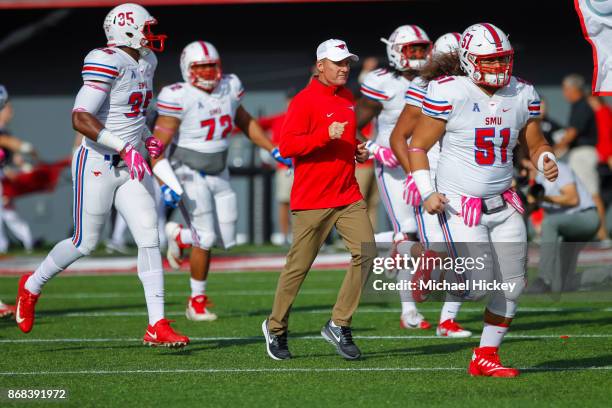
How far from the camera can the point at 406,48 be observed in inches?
347

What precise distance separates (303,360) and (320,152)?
1.22 meters

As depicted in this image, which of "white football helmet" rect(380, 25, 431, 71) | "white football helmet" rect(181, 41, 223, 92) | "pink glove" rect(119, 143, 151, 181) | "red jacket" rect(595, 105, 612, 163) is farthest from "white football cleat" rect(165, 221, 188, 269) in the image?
"red jacket" rect(595, 105, 612, 163)

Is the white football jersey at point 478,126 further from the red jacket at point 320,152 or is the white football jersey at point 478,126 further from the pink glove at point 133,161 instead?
the pink glove at point 133,161

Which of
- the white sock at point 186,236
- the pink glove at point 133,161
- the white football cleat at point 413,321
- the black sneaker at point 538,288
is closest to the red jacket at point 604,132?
the black sneaker at point 538,288

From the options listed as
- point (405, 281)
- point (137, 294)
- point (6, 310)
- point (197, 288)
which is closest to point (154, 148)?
point (197, 288)

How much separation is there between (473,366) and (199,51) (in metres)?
3.94

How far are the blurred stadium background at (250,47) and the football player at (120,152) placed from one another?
9293 mm

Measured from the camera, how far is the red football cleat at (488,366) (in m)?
6.23

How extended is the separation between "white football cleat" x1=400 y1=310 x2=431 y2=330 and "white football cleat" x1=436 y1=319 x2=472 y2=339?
0.36 m

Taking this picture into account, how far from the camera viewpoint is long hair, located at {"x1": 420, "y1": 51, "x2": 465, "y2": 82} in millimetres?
6762

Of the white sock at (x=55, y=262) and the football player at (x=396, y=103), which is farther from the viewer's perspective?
the football player at (x=396, y=103)

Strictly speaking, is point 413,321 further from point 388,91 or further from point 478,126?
point 478,126

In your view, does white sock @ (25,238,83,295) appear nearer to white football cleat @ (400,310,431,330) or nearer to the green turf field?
the green turf field

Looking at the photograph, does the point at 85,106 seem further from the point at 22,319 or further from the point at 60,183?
the point at 60,183
